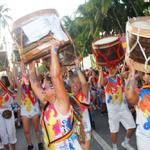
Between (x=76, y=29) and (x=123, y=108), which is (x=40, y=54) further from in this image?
(x=76, y=29)

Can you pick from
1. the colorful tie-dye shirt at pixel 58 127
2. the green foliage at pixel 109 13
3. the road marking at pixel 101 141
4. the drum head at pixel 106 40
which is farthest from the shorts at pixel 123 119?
the green foliage at pixel 109 13

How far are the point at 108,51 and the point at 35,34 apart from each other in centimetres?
297

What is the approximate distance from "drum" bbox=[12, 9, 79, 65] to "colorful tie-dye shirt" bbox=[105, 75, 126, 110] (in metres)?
3.38

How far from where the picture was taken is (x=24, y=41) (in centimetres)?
351

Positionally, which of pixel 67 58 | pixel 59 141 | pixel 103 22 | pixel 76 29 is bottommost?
pixel 76 29

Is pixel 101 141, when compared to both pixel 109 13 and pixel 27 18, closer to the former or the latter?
pixel 27 18

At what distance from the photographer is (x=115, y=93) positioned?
22.4ft

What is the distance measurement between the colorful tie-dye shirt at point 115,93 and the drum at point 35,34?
3.38 metres

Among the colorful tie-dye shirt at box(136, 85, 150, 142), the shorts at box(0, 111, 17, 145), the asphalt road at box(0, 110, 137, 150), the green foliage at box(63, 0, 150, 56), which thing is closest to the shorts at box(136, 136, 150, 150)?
the colorful tie-dye shirt at box(136, 85, 150, 142)

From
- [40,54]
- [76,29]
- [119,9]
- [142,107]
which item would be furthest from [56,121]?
[76,29]

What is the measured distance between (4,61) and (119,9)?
20041 millimetres

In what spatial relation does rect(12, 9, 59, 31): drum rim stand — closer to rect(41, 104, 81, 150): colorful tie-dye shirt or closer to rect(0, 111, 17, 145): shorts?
rect(41, 104, 81, 150): colorful tie-dye shirt

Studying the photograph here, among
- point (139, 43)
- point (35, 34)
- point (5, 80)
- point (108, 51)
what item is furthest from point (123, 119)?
point (35, 34)

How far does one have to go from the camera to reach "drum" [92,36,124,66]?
6301 millimetres
